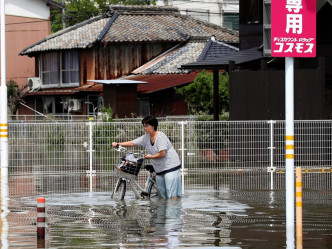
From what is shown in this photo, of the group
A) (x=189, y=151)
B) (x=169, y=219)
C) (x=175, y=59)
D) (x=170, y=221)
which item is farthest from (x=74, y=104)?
(x=170, y=221)

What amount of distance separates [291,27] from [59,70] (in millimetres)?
47079

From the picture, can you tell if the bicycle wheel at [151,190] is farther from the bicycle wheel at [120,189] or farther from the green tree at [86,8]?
the green tree at [86,8]

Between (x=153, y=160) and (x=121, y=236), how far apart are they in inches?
168

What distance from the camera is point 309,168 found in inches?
878

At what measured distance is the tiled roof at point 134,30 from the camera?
182ft

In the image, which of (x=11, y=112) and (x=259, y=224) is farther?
(x=11, y=112)

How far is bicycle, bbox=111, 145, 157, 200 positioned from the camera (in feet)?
52.9

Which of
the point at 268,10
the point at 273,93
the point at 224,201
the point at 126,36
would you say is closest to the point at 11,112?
the point at 126,36

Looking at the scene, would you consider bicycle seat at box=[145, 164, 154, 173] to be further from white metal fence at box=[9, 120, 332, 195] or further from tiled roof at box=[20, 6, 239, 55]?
tiled roof at box=[20, 6, 239, 55]

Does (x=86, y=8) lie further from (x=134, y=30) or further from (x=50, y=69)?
(x=134, y=30)

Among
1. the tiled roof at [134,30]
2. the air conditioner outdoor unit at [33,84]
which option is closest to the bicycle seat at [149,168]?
the tiled roof at [134,30]

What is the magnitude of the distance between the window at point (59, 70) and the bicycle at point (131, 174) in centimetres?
4051

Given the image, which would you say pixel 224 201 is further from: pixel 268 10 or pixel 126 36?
pixel 126 36

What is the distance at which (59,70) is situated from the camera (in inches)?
2295
